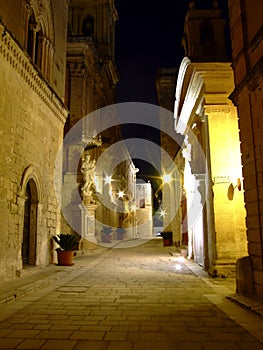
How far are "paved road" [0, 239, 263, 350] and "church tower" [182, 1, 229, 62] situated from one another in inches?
280

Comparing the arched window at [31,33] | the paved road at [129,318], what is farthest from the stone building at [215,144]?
the arched window at [31,33]

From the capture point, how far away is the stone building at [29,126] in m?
6.98

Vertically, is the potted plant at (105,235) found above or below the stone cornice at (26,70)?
below

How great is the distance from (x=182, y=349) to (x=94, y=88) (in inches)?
865

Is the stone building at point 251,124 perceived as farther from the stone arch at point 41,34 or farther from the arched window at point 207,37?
the stone arch at point 41,34

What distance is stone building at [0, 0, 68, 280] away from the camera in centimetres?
698

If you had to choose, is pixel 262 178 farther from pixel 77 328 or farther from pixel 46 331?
pixel 46 331

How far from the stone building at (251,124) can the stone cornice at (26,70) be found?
5048 millimetres

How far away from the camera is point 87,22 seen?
28797mm

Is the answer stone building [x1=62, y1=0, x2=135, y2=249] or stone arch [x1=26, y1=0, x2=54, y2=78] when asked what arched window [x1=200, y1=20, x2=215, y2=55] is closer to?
stone arch [x1=26, y1=0, x2=54, y2=78]

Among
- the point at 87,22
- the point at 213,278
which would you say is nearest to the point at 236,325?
the point at 213,278

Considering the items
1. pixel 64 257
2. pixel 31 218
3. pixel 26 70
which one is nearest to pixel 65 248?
pixel 64 257

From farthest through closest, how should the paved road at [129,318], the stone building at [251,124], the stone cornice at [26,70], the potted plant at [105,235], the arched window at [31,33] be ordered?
the potted plant at [105,235], the arched window at [31,33], the stone cornice at [26,70], the stone building at [251,124], the paved road at [129,318]

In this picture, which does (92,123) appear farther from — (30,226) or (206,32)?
(30,226)
